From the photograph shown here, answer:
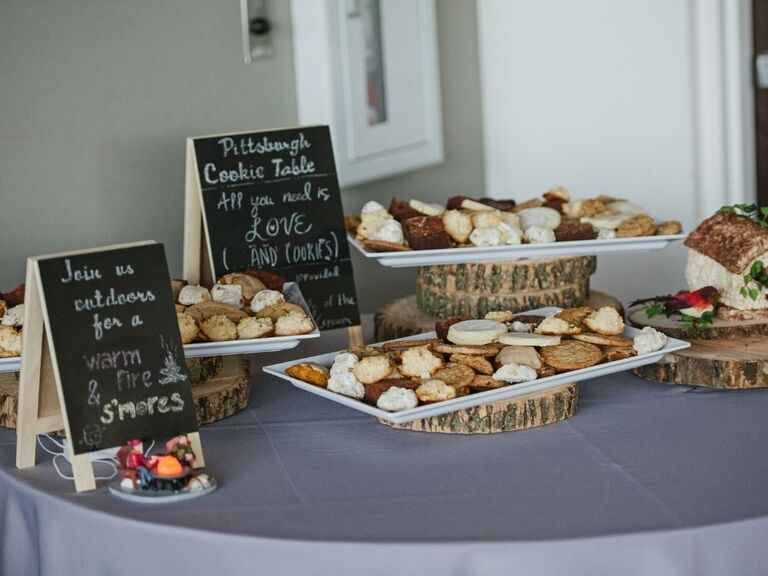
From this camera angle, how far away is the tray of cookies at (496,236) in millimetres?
2217

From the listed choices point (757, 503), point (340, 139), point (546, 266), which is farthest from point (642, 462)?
point (340, 139)

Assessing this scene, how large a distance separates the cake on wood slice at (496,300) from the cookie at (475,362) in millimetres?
544

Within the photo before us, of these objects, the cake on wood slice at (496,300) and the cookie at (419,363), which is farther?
the cake on wood slice at (496,300)

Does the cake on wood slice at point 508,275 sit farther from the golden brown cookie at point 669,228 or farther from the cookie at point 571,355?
Result: the cookie at point 571,355

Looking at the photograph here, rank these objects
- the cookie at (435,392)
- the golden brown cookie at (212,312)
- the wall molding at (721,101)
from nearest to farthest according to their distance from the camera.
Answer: the cookie at (435,392) → the golden brown cookie at (212,312) → the wall molding at (721,101)

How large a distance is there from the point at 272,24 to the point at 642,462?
1669 mm

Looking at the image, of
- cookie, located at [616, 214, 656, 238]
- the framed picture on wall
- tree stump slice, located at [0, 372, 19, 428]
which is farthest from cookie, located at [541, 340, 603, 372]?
the framed picture on wall

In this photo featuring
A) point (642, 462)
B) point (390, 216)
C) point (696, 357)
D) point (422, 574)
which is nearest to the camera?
point (422, 574)

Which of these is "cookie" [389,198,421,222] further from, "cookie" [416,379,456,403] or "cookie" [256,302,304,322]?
"cookie" [416,379,456,403]

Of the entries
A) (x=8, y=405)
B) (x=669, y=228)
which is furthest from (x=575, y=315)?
(x=8, y=405)

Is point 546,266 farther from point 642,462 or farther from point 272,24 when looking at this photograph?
point 272,24

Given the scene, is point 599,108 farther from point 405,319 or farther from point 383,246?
point 383,246

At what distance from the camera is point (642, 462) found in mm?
1665

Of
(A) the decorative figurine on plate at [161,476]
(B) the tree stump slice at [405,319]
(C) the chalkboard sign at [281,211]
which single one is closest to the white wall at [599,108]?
(B) the tree stump slice at [405,319]
